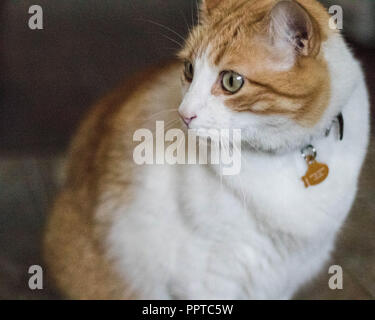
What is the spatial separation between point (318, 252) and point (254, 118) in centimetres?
42

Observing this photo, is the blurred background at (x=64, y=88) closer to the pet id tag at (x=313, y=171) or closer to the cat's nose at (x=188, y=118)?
the pet id tag at (x=313, y=171)

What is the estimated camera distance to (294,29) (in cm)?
72

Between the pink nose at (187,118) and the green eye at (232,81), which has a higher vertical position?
the green eye at (232,81)

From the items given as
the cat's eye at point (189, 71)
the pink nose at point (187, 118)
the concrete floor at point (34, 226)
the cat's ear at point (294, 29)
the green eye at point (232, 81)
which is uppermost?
the cat's ear at point (294, 29)

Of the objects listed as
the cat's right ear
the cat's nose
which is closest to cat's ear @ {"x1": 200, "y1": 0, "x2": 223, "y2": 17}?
the cat's right ear

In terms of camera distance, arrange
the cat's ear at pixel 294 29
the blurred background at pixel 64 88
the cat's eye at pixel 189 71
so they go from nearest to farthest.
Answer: the cat's ear at pixel 294 29 → the cat's eye at pixel 189 71 → the blurred background at pixel 64 88

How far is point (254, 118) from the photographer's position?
0.77 metres

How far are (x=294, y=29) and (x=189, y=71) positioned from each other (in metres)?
0.22

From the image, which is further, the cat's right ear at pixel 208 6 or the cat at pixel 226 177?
the cat's right ear at pixel 208 6

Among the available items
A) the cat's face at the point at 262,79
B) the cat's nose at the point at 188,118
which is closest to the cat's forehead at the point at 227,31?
the cat's face at the point at 262,79

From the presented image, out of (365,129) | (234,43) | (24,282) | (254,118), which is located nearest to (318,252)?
(365,129)

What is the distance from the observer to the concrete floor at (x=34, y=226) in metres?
1.04

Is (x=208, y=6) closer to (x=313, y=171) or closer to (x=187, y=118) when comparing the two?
(x=187, y=118)

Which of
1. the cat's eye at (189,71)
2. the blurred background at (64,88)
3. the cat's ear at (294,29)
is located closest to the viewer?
the cat's ear at (294,29)
